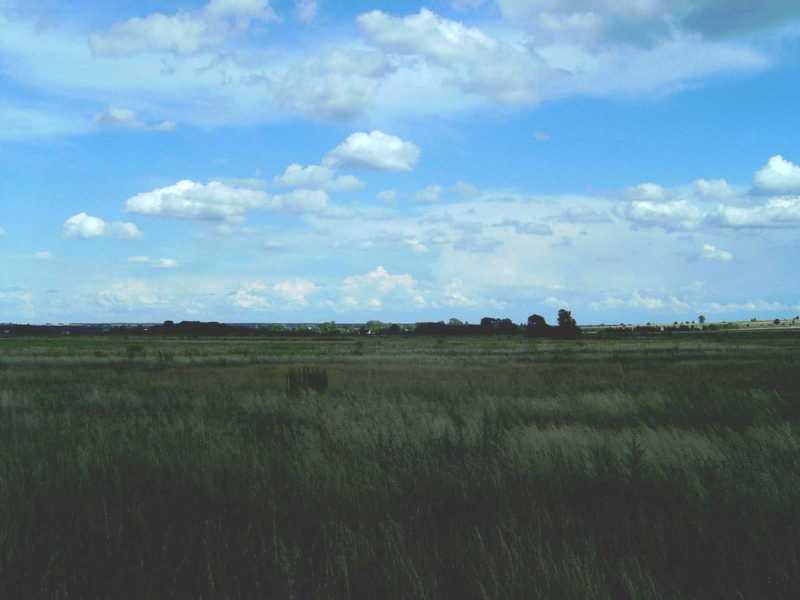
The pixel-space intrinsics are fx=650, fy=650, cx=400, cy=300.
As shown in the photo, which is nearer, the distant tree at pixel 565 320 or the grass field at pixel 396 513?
the grass field at pixel 396 513

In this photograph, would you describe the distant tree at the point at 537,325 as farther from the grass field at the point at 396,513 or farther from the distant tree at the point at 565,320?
the grass field at the point at 396,513

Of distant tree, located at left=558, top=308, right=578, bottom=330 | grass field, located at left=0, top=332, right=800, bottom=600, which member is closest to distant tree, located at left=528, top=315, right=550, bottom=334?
distant tree, located at left=558, top=308, right=578, bottom=330

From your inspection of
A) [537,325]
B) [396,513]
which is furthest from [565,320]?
[396,513]

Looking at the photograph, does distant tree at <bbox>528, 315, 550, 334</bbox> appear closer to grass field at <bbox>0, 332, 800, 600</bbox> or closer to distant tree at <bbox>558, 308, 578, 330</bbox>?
distant tree at <bbox>558, 308, 578, 330</bbox>

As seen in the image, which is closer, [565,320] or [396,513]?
[396,513]

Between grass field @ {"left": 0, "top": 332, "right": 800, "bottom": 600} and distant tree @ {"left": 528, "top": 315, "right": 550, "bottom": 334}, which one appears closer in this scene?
grass field @ {"left": 0, "top": 332, "right": 800, "bottom": 600}

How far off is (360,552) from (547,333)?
13613 centimetres

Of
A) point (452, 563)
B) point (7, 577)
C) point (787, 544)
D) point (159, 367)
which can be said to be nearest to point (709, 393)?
point (787, 544)

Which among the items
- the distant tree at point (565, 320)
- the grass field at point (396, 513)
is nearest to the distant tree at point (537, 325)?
the distant tree at point (565, 320)

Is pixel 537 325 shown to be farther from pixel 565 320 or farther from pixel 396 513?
pixel 396 513

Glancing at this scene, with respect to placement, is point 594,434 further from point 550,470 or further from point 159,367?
point 159,367

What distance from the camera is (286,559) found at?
13.4 ft

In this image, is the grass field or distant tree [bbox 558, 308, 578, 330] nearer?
the grass field

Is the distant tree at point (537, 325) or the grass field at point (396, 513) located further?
the distant tree at point (537, 325)
